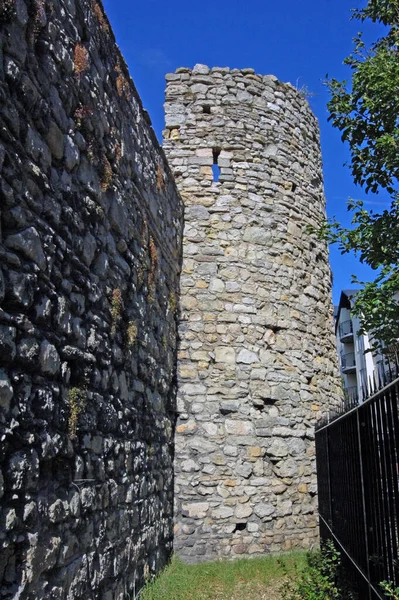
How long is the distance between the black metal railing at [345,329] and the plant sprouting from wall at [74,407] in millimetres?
36262

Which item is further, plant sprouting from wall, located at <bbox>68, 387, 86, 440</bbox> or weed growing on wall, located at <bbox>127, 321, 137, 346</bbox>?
weed growing on wall, located at <bbox>127, 321, 137, 346</bbox>

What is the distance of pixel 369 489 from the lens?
3.18m

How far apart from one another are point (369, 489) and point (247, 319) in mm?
3874

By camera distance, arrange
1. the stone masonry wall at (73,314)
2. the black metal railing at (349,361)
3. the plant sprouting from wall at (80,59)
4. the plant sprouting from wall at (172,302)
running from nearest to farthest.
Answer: the stone masonry wall at (73,314) < the plant sprouting from wall at (80,59) < the plant sprouting from wall at (172,302) < the black metal railing at (349,361)

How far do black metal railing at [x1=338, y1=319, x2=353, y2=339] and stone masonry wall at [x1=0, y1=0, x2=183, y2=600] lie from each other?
34.4 meters

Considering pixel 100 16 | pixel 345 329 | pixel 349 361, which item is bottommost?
pixel 100 16

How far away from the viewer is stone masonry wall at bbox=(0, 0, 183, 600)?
246 centimetres

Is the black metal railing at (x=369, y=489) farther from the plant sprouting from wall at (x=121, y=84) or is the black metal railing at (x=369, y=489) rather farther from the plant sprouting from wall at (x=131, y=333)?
the plant sprouting from wall at (x=121, y=84)

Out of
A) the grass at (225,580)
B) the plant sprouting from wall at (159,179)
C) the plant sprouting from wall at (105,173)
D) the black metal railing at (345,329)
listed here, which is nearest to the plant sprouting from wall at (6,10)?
the plant sprouting from wall at (105,173)

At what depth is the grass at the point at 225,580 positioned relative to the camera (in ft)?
15.6

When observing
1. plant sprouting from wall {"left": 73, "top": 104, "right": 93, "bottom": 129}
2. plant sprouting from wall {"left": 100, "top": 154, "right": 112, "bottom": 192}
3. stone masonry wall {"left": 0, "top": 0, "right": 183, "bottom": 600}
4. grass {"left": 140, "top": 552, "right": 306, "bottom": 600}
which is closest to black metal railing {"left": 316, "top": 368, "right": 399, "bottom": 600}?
grass {"left": 140, "top": 552, "right": 306, "bottom": 600}

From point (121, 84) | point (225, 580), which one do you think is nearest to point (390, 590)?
point (225, 580)

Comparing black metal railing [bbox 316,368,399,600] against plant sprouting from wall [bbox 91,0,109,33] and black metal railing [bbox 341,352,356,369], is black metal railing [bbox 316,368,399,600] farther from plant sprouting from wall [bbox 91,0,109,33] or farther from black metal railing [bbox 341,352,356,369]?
black metal railing [bbox 341,352,356,369]

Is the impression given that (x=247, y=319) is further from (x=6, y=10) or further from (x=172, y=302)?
(x=6, y=10)
